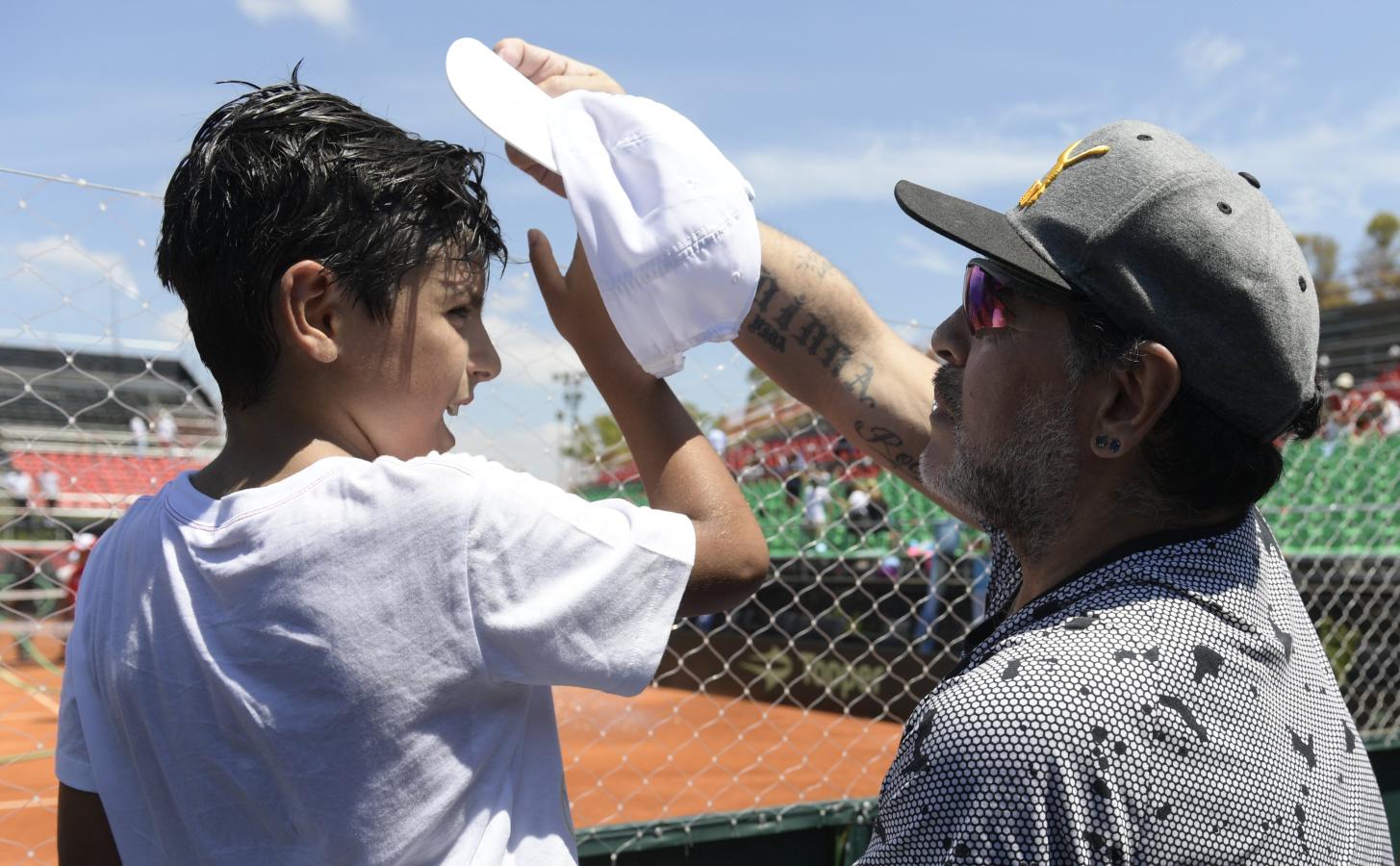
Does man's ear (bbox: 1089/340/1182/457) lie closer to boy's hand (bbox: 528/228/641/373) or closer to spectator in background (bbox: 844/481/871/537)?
boy's hand (bbox: 528/228/641/373)

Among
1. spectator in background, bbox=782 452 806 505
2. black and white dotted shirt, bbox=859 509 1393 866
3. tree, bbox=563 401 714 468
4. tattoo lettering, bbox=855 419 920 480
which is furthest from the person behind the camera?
spectator in background, bbox=782 452 806 505

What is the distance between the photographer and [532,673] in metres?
1.08

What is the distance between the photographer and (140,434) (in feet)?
13.1

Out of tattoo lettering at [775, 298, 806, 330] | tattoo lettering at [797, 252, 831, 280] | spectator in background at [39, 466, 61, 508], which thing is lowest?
spectator in background at [39, 466, 61, 508]

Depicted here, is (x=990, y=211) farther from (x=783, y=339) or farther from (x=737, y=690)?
(x=737, y=690)

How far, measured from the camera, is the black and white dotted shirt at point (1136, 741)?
38.4 inches

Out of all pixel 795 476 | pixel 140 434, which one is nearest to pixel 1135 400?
pixel 140 434

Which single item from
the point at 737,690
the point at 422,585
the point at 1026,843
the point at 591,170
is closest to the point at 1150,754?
the point at 1026,843

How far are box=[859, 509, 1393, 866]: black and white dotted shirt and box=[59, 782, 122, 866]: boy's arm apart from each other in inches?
32.2

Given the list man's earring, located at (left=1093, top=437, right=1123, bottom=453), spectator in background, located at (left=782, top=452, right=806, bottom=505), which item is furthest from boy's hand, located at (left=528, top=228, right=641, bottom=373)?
spectator in background, located at (left=782, top=452, right=806, bottom=505)

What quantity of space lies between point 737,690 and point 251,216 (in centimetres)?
1214

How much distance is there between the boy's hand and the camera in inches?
49.9

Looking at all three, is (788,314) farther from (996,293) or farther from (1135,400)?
(1135,400)

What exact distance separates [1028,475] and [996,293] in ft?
0.71
